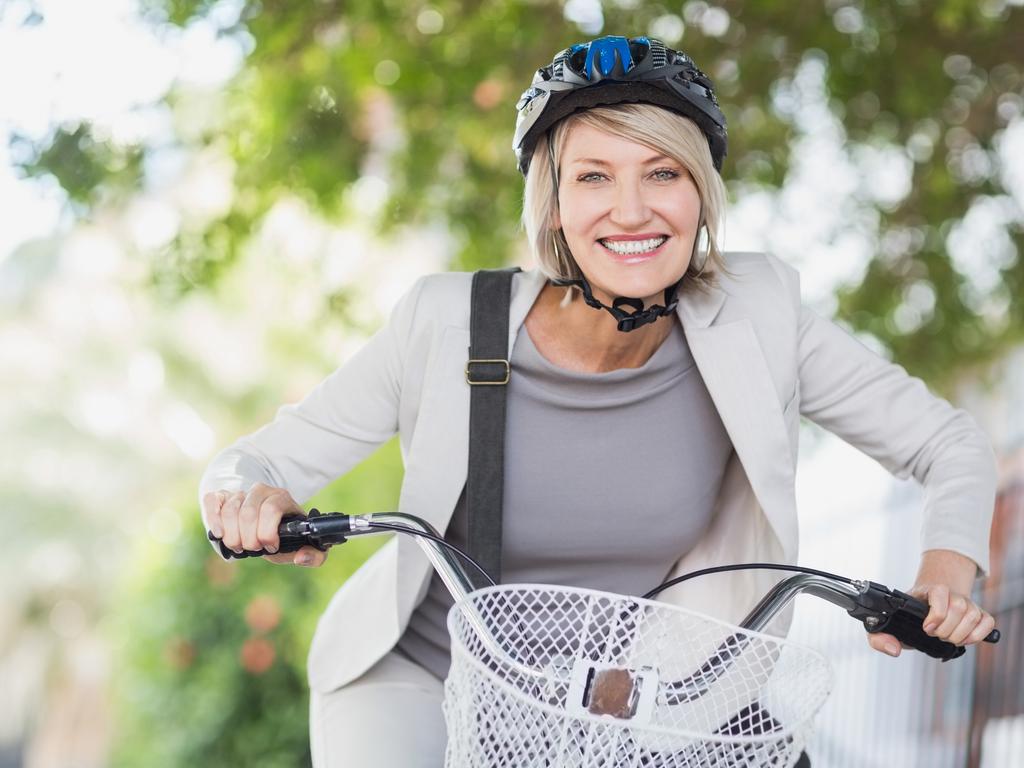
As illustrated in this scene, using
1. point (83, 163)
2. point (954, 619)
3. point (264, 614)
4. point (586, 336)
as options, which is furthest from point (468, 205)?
point (954, 619)

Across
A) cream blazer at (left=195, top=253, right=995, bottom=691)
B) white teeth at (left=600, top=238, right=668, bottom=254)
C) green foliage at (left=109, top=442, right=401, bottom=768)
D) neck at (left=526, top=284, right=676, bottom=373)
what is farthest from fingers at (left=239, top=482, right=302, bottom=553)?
green foliage at (left=109, top=442, right=401, bottom=768)

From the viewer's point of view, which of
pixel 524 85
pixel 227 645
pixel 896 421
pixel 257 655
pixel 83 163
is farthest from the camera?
pixel 227 645

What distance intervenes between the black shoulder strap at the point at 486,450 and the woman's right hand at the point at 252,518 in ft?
1.34

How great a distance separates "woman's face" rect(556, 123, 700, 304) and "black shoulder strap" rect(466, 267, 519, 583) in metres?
0.28

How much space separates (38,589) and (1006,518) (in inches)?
661

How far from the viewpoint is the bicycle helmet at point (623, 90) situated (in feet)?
9.35

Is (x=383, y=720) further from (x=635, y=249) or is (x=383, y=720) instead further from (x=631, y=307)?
(x=635, y=249)

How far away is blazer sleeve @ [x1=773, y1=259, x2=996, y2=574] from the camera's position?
9.07ft

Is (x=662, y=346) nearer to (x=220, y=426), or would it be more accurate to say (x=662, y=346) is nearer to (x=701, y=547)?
(x=701, y=547)

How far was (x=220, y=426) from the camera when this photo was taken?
18.8 m

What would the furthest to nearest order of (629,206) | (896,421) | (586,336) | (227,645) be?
(227,645)
(586,336)
(896,421)
(629,206)

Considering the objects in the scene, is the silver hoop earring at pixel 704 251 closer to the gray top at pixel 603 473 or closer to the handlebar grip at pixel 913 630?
the gray top at pixel 603 473

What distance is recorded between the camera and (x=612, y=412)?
9.59 feet

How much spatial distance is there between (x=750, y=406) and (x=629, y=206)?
47cm
